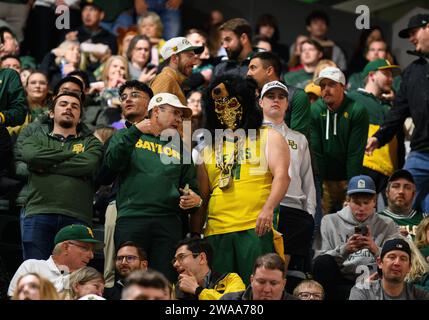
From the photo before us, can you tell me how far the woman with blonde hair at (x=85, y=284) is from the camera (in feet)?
34.8

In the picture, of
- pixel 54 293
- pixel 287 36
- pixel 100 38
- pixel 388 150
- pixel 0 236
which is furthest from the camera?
pixel 287 36

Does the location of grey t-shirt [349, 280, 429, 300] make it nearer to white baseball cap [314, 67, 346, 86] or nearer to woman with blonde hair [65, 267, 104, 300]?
woman with blonde hair [65, 267, 104, 300]

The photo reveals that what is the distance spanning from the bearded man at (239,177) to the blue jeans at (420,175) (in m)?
2.72

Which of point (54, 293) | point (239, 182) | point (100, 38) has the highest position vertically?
point (100, 38)

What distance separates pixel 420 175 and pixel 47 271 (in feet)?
13.7

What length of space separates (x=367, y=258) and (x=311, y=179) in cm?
87

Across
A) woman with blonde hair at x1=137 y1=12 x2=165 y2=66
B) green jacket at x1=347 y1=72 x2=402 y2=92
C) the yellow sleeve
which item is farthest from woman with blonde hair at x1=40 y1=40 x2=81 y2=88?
the yellow sleeve

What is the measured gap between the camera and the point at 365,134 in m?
13.6

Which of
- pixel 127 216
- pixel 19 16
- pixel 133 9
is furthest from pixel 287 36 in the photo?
pixel 127 216

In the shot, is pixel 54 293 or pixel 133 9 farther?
pixel 133 9

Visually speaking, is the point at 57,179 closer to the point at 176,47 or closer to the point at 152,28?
the point at 176,47

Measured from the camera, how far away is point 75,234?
11.3 m

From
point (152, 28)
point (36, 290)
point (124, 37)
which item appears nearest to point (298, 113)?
point (36, 290)

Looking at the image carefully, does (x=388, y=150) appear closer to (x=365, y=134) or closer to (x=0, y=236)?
(x=365, y=134)
